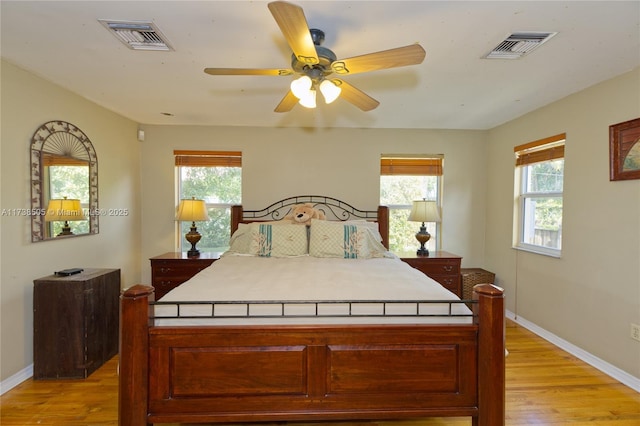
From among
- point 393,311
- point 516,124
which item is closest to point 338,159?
point 516,124

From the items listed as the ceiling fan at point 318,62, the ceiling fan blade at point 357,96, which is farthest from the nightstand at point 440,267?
the ceiling fan at point 318,62

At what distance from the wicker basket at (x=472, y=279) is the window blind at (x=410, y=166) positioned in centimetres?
131

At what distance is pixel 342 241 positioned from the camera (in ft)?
9.61

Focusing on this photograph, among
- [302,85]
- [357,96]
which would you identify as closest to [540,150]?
[357,96]

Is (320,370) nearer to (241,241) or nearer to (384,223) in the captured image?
(241,241)

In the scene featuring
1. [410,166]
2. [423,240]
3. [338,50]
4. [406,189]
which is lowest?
[423,240]

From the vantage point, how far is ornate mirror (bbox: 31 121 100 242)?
7.68ft

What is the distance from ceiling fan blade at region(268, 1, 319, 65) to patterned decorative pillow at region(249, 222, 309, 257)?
5.88 feet

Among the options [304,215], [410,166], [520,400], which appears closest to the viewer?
[520,400]

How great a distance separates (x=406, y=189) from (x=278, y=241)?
77.7 inches

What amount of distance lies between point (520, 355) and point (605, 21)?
2505mm

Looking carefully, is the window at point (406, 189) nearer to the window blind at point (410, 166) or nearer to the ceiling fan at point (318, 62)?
the window blind at point (410, 166)

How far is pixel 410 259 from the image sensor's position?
3332 millimetres

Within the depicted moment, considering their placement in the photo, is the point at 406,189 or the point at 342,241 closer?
the point at 342,241
